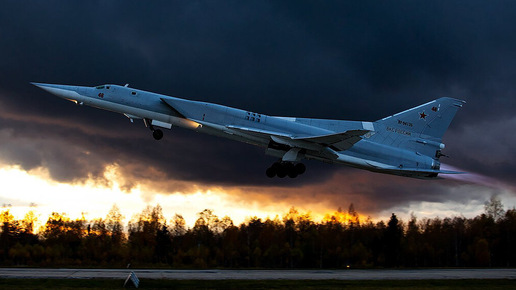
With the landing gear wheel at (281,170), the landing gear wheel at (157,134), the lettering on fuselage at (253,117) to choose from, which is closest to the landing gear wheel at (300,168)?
the landing gear wheel at (281,170)

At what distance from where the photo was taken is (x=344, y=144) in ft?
A: 92.4

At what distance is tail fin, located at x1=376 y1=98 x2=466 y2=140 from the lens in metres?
32.0

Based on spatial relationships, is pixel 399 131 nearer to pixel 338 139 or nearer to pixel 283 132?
pixel 338 139

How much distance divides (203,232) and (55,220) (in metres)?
20.4

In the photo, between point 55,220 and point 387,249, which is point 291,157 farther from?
point 55,220

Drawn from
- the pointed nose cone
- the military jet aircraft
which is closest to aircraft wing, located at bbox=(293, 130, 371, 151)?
the military jet aircraft

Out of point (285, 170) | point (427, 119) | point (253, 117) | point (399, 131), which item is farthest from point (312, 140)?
point (427, 119)

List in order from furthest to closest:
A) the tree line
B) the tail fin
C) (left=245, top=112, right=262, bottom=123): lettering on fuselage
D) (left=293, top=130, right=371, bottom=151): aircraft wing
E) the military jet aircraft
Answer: the tree line, the tail fin, (left=245, top=112, right=262, bottom=123): lettering on fuselage, the military jet aircraft, (left=293, top=130, right=371, bottom=151): aircraft wing

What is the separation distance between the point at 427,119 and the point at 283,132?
30.4 feet

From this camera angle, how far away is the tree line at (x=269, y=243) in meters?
63.5

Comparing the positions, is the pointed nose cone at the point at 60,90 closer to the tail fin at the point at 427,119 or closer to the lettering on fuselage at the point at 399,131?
the tail fin at the point at 427,119

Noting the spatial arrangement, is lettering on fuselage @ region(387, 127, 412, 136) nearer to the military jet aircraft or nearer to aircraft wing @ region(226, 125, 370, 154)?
the military jet aircraft

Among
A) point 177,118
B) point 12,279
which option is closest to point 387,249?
point 177,118

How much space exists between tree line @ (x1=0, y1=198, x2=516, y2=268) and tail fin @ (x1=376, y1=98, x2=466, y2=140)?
30076mm
